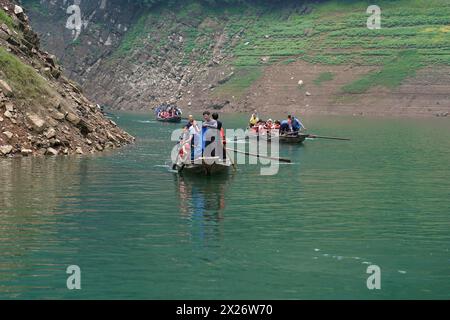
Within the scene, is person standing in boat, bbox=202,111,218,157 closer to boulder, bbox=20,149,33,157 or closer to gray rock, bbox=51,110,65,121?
boulder, bbox=20,149,33,157

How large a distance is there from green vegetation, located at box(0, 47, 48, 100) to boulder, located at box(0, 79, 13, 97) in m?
0.55

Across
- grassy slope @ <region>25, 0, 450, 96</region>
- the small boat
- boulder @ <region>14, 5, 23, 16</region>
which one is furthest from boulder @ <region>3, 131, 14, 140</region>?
grassy slope @ <region>25, 0, 450, 96</region>

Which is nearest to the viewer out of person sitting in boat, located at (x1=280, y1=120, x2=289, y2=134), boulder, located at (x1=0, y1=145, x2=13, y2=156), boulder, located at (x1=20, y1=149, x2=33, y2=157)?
boulder, located at (x1=0, y1=145, x2=13, y2=156)

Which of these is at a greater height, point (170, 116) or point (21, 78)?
point (170, 116)

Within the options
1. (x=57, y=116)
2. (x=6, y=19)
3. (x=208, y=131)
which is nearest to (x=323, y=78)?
(x=6, y=19)

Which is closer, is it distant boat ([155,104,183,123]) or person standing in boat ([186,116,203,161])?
person standing in boat ([186,116,203,161])

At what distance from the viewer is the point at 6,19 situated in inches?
2405

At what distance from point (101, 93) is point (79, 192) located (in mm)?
154166

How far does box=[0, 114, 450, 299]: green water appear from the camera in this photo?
21938 millimetres

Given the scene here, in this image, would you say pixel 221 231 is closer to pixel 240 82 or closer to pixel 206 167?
pixel 206 167

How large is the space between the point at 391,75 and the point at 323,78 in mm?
12250

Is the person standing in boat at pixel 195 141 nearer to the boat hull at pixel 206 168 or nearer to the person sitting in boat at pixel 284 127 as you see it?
the boat hull at pixel 206 168

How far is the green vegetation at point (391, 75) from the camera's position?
495 feet

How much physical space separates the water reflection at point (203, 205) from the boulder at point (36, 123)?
10.5m
